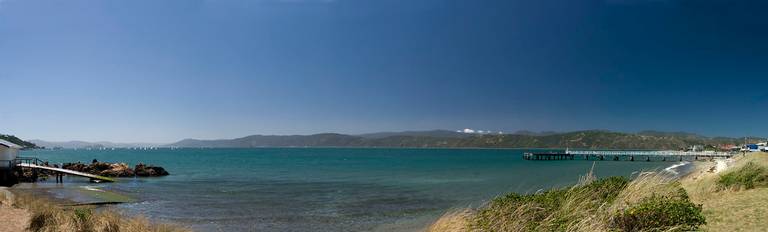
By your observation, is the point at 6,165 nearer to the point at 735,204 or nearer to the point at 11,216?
the point at 11,216

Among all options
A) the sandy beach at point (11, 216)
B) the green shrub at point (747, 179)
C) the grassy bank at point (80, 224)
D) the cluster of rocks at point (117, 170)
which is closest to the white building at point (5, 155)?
the cluster of rocks at point (117, 170)

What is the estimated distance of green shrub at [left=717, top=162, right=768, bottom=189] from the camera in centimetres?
1555

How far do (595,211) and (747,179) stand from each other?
10652 mm

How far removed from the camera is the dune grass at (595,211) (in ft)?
26.5

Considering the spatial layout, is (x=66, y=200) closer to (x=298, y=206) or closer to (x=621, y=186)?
(x=298, y=206)

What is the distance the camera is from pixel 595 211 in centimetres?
877

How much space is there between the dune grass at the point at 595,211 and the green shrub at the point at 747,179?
674 centimetres

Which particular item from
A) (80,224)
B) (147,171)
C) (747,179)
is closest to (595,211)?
(747,179)

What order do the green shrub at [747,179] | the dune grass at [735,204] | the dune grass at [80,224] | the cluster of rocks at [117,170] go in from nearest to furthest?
the dune grass at [735,204], the dune grass at [80,224], the green shrub at [747,179], the cluster of rocks at [117,170]

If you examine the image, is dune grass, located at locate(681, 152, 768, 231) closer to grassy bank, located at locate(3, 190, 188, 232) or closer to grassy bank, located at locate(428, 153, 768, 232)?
grassy bank, located at locate(428, 153, 768, 232)

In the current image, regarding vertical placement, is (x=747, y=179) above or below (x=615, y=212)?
below

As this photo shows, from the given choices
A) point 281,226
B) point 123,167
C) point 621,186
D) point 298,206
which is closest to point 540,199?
point 621,186

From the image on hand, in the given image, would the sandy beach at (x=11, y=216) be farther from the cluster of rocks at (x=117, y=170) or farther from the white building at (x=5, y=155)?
the cluster of rocks at (x=117, y=170)

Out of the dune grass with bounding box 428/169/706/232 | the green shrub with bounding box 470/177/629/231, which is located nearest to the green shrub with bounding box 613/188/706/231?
the dune grass with bounding box 428/169/706/232
